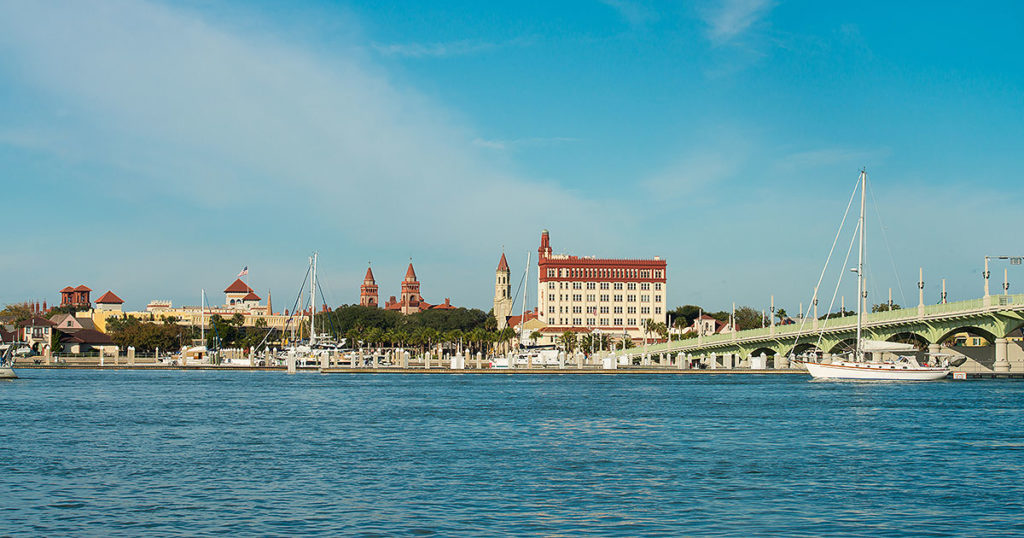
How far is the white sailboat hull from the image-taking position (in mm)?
90750

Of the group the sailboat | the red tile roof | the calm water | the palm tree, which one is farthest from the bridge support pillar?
the red tile roof

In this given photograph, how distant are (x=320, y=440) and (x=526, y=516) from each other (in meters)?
18.2

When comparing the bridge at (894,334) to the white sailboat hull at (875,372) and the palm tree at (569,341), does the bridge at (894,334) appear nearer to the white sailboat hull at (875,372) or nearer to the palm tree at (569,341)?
the white sailboat hull at (875,372)

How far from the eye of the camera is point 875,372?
90688 mm

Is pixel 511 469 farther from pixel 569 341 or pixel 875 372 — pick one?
pixel 569 341

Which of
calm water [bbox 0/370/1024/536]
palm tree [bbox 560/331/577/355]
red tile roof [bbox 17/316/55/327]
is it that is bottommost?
calm water [bbox 0/370/1024/536]

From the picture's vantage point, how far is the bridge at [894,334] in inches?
3383

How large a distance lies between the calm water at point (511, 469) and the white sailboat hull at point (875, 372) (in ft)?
98.6

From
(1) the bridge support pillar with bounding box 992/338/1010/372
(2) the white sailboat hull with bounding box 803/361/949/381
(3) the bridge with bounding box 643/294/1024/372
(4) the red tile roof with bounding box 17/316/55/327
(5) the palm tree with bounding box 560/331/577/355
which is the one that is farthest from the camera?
(4) the red tile roof with bounding box 17/316/55/327

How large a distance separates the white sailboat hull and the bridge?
9.73ft

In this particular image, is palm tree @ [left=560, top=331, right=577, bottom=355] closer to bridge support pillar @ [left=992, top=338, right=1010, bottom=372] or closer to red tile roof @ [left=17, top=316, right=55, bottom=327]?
bridge support pillar @ [left=992, top=338, right=1010, bottom=372]

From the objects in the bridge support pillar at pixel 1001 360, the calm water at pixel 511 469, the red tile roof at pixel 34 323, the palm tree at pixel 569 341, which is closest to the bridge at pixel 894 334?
the bridge support pillar at pixel 1001 360

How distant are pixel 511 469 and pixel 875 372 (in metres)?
66.6

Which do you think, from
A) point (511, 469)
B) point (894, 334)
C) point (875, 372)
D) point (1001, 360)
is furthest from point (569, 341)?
point (511, 469)
